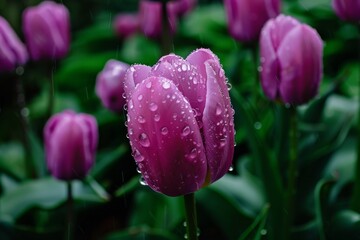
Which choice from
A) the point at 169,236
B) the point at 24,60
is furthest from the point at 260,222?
the point at 24,60

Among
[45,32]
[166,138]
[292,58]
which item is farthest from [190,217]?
[45,32]

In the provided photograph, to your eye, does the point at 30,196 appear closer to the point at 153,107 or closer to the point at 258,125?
the point at 258,125

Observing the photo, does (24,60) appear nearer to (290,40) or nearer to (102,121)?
(102,121)

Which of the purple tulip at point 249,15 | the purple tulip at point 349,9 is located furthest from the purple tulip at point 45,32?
the purple tulip at point 349,9

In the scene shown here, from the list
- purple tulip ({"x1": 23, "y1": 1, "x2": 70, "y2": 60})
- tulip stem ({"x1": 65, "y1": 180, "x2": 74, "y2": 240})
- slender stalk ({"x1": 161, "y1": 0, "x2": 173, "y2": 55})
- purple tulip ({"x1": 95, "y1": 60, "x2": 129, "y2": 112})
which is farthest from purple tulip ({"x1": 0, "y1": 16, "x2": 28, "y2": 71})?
tulip stem ({"x1": 65, "y1": 180, "x2": 74, "y2": 240})

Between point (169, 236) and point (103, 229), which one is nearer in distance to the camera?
point (169, 236)

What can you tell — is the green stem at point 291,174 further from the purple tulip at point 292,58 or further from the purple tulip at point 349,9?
the purple tulip at point 349,9
